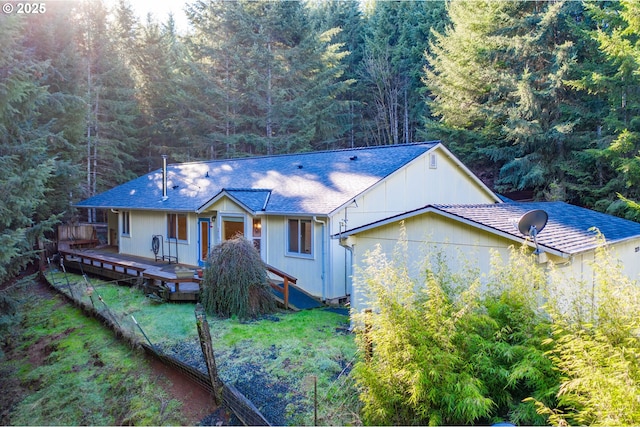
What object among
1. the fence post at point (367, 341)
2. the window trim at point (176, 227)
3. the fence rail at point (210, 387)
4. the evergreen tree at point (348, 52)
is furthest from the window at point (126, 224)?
the fence post at point (367, 341)

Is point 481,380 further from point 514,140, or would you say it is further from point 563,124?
point 514,140

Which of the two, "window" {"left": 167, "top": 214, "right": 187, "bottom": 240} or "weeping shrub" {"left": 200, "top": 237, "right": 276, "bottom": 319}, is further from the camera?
"window" {"left": 167, "top": 214, "right": 187, "bottom": 240}

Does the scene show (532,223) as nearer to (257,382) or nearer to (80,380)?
(257,382)

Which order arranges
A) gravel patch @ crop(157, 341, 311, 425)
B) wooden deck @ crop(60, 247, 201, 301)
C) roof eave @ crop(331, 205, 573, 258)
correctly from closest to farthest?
gravel patch @ crop(157, 341, 311, 425)
roof eave @ crop(331, 205, 573, 258)
wooden deck @ crop(60, 247, 201, 301)

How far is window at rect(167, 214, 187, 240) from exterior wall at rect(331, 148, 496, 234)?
7.08 meters

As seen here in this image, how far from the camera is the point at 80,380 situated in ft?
25.5

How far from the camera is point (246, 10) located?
27500 millimetres

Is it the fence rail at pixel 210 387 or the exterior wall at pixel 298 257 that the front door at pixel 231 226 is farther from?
the fence rail at pixel 210 387

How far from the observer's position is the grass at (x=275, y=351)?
5.82 meters

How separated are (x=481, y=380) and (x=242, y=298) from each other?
663 cm

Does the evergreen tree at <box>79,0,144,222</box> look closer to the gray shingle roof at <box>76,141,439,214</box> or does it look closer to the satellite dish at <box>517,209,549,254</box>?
the gray shingle roof at <box>76,141,439,214</box>

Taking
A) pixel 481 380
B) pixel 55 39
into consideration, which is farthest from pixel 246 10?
pixel 481 380

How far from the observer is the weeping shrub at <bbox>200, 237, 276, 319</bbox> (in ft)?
32.6

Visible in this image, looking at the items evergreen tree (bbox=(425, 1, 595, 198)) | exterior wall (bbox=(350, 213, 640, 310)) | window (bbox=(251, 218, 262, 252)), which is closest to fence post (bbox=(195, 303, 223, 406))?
exterior wall (bbox=(350, 213, 640, 310))
